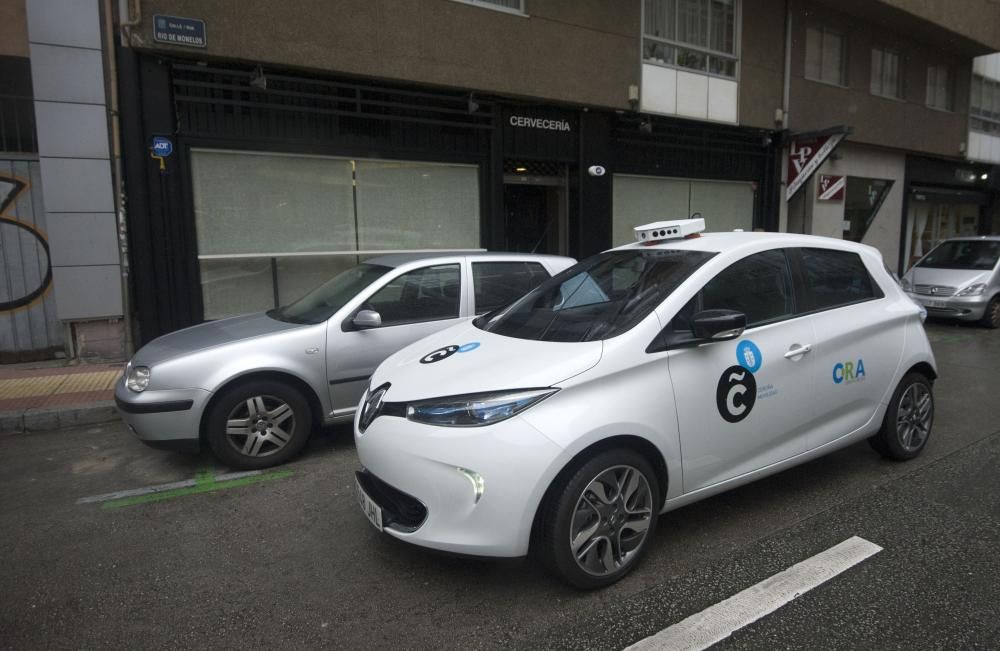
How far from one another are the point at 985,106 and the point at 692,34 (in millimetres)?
12870

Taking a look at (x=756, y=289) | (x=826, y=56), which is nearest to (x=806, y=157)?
(x=826, y=56)

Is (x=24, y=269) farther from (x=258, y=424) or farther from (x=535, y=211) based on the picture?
(x=535, y=211)

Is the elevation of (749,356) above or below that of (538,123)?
below

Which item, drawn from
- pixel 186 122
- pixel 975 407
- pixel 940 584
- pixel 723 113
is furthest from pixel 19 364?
pixel 723 113

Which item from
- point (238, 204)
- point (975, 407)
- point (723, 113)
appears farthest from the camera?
point (723, 113)

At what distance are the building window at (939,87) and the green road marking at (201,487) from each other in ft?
63.1

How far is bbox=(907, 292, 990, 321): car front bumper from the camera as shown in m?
10.5

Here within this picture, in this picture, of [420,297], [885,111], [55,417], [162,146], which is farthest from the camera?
[885,111]

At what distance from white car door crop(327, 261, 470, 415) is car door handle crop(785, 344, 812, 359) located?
2722mm

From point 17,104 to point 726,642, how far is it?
9337 millimetres

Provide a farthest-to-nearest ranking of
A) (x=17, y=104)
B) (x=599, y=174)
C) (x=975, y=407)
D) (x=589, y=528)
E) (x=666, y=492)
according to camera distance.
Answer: (x=599, y=174) < (x=17, y=104) < (x=975, y=407) < (x=666, y=492) < (x=589, y=528)

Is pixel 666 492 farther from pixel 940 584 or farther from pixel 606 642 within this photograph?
pixel 940 584

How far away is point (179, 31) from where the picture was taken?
7.30m

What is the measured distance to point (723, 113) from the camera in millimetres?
12414
